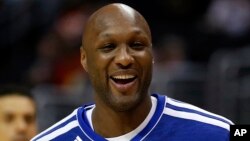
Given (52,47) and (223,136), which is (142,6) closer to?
(52,47)

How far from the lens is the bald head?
4.24 metres

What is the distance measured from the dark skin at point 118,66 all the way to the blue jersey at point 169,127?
0.20 feet

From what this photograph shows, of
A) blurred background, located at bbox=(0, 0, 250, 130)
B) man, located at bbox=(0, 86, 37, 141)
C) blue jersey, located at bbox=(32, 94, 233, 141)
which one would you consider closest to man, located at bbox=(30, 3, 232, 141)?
blue jersey, located at bbox=(32, 94, 233, 141)

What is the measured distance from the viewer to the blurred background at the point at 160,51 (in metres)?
8.81

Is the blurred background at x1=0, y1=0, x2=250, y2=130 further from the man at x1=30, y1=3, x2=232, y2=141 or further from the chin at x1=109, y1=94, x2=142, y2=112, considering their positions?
the chin at x1=109, y1=94, x2=142, y2=112

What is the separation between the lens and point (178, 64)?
9.90 meters

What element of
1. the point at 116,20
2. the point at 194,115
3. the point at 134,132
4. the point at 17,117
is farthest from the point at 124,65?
the point at 17,117

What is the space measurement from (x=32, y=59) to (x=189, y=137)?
717cm

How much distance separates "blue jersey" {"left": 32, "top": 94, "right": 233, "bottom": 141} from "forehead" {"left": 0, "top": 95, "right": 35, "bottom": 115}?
142 cm

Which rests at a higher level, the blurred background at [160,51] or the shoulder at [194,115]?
the shoulder at [194,115]

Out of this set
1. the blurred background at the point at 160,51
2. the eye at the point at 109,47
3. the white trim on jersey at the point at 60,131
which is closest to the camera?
the eye at the point at 109,47

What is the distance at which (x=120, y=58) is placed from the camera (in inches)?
162

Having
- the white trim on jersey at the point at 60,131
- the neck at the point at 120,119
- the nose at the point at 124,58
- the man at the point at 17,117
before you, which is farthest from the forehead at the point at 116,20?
the man at the point at 17,117

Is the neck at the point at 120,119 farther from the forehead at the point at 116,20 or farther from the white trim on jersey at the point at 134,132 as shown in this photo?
the forehead at the point at 116,20
